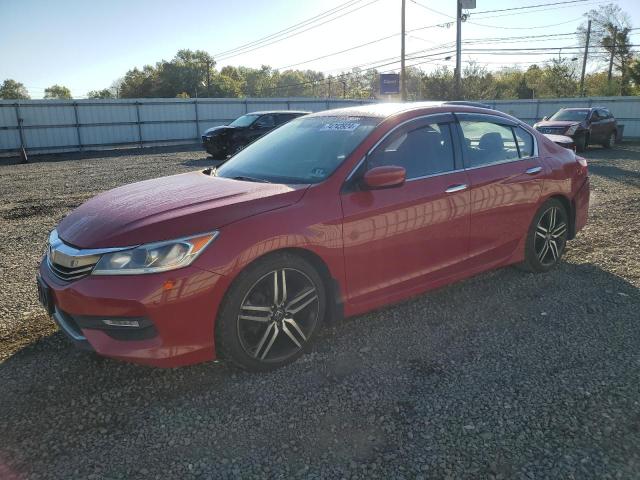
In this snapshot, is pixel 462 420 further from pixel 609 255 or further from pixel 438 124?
pixel 609 255

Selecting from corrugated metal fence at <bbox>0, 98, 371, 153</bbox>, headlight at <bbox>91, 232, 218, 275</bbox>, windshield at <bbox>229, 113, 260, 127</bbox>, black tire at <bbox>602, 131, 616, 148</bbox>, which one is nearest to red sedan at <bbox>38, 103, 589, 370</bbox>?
headlight at <bbox>91, 232, 218, 275</bbox>

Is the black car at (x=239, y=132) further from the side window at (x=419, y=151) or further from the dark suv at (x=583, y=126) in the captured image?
the side window at (x=419, y=151)

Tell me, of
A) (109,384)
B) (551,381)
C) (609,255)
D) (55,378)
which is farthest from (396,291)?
(609,255)

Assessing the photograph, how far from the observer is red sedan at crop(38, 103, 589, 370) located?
283 centimetres

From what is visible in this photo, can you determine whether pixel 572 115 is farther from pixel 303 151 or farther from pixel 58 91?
pixel 58 91

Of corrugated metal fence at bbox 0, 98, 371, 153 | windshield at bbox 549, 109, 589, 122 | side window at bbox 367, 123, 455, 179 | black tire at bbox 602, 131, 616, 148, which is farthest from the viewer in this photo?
corrugated metal fence at bbox 0, 98, 371, 153

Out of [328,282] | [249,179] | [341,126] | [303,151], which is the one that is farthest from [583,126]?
[328,282]

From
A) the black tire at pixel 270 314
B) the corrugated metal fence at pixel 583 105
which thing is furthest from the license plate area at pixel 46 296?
the corrugated metal fence at pixel 583 105

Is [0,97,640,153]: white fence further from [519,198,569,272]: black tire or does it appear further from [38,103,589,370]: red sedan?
[519,198,569,272]: black tire

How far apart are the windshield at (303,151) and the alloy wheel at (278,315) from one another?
745 mm

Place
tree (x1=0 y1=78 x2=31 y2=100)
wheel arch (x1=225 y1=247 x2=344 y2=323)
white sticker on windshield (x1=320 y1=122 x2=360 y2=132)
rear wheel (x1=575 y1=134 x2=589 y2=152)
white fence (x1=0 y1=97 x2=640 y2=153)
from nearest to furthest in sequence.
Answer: wheel arch (x1=225 y1=247 x2=344 y2=323), white sticker on windshield (x1=320 y1=122 x2=360 y2=132), rear wheel (x1=575 y1=134 x2=589 y2=152), white fence (x1=0 y1=97 x2=640 y2=153), tree (x1=0 y1=78 x2=31 y2=100)

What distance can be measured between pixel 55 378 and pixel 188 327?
1.04 metres

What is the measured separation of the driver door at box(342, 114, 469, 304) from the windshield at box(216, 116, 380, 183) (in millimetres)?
206

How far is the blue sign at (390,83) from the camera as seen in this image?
31.8 metres
